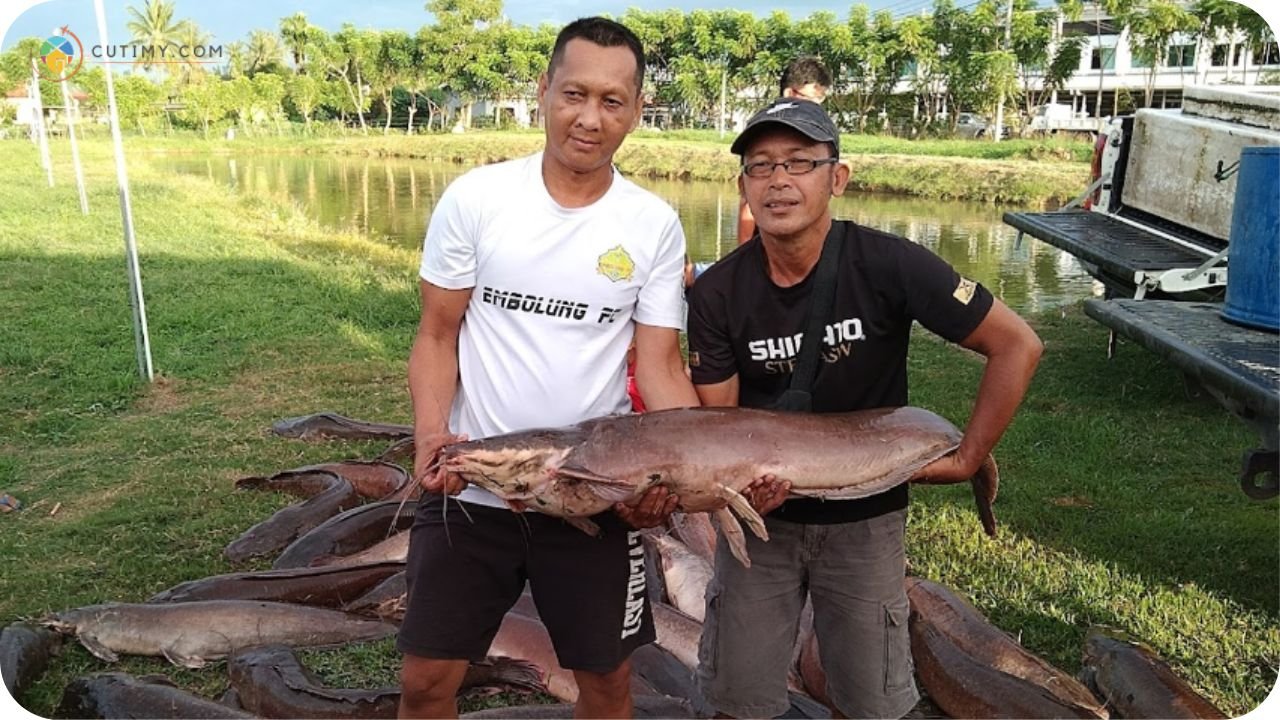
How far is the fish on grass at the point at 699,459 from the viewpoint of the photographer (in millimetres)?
2479

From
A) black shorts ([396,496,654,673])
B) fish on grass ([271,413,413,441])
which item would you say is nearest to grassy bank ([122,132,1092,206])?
fish on grass ([271,413,413,441])

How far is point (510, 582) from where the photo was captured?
2676 millimetres

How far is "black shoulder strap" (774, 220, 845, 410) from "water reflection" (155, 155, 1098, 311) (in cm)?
690

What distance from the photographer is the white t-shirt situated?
261 centimetres

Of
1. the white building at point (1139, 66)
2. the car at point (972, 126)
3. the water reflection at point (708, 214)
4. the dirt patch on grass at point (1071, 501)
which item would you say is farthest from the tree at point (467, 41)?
the dirt patch on grass at point (1071, 501)

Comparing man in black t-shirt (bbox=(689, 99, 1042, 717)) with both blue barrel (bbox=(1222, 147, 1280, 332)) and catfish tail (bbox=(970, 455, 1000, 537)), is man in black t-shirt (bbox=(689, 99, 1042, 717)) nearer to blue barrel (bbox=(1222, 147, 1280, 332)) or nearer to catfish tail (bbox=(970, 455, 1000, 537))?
catfish tail (bbox=(970, 455, 1000, 537))

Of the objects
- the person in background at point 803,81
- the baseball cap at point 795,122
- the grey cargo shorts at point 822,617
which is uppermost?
the person in background at point 803,81

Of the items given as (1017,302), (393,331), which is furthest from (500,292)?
(1017,302)

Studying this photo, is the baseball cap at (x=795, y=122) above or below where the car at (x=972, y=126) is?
above

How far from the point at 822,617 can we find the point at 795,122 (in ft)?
4.70

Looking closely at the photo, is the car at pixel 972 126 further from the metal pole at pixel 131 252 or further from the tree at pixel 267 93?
the metal pole at pixel 131 252

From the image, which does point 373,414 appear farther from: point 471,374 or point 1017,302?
point 1017,302

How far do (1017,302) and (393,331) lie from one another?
8582mm

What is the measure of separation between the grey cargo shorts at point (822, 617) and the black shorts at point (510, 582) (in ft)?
1.11
